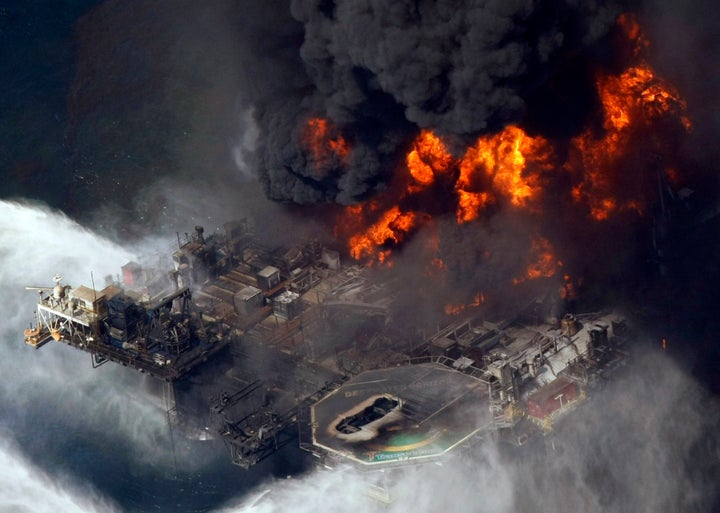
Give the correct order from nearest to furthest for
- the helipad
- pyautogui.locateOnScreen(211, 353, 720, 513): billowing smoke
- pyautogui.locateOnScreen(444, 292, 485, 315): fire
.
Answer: the helipad < pyautogui.locateOnScreen(211, 353, 720, 513): billowing smoke < pyautogui.locateOnScreen(444, 292, 485, 315): fire

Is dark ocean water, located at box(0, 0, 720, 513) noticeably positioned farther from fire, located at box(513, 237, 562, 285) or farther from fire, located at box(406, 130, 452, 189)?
fire, located at box(406, 130, 452, 189)

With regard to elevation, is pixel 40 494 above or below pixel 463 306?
below

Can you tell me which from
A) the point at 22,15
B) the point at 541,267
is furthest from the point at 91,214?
the point at 541,267

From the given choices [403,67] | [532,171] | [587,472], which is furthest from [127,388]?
[587,472]

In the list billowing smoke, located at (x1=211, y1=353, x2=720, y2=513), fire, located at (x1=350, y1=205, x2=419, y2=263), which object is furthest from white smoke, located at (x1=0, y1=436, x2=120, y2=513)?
fire, located at (x1=350, y1=205, x2=419, y2=263)

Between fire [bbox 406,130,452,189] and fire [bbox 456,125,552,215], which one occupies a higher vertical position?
fire [bbox 406,130,452,189]

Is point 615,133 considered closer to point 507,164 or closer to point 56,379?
point 507,164

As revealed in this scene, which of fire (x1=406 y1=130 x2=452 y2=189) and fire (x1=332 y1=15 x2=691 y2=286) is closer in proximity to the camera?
fire (x1=332 y1=15 x2=691 y2=286)

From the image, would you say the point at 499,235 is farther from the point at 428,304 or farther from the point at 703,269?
the point at 703,269
